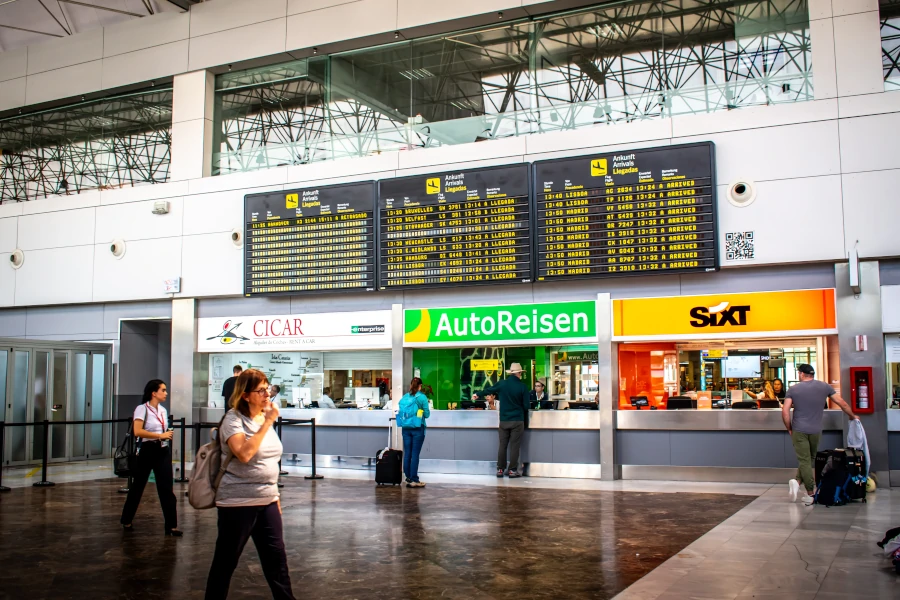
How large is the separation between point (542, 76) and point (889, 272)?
5871mm

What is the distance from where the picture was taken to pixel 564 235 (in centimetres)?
1234

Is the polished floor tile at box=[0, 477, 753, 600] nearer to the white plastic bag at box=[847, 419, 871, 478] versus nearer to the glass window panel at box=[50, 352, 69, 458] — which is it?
the white plastic bag at box=[847, 419, 871, 478]

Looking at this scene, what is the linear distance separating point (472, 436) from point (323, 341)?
317 cm

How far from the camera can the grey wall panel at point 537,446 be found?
12.7 m

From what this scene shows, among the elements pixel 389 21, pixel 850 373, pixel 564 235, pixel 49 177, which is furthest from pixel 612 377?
pixel 49 177

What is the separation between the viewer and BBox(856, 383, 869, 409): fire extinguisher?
10852 mm

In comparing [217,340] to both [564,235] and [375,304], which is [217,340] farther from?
[564,235]

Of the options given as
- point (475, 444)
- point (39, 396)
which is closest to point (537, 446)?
point (475, 444)

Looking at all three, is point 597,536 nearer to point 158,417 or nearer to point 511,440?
point 158,417

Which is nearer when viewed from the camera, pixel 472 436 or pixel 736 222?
pixel 736 222

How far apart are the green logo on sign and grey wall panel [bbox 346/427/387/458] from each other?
168 cm

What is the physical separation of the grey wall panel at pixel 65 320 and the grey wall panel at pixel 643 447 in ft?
35.6

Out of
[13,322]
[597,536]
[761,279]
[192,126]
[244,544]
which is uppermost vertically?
[192,126]

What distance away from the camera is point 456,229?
42.8ft
